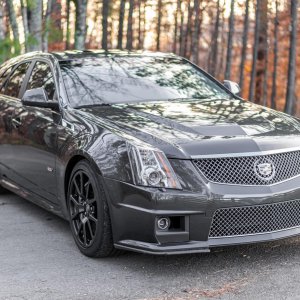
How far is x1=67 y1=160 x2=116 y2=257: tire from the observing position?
14.9 feet

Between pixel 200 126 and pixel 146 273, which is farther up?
pixel 200 126

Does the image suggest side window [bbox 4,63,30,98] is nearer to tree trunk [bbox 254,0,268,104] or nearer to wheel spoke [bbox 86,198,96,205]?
wheel spoke [bbox 86,198,96,205]

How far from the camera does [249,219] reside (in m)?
4.30

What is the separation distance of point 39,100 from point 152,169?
1.69 metres

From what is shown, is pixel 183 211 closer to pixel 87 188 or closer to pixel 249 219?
pixel 249 219

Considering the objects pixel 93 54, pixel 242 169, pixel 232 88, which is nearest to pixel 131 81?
pixel 93 54

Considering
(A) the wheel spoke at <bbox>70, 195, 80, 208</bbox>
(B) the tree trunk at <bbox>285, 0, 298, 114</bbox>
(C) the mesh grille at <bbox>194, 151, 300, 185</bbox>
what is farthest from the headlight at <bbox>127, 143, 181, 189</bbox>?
(B) the tree trunk at <bbox>285, 0, 298, 114</bbox>

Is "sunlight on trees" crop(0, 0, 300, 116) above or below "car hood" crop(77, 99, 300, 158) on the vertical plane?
below

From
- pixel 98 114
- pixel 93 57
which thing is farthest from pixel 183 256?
pixel 93 57

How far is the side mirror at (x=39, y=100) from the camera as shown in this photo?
5414 mm

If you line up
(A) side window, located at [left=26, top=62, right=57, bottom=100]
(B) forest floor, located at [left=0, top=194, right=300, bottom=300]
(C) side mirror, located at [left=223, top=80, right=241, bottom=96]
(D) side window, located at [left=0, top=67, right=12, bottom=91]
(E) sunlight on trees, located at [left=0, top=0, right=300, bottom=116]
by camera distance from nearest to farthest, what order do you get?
(B) forest floor, located at [left=0, top=194, right=300, bottom=300] → (A) side window, located at [left=26, top=62, right=57, bottom=100] → (C) side mirror, located at [left=223, top=80, right=241, bottom=96] → (D) side window, located at [left=0, top=67, right=12, bottom=91] → (E) sunlight on trees, located at [left=0, top=0, right=300, bottom=116]

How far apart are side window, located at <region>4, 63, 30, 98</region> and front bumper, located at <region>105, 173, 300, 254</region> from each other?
2712 mm

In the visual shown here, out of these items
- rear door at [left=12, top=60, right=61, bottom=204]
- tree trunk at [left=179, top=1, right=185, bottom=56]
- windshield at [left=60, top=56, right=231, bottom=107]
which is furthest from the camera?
tree trunk at [left=179, top=1, right=185, bottom=56]

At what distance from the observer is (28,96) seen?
5.57m
